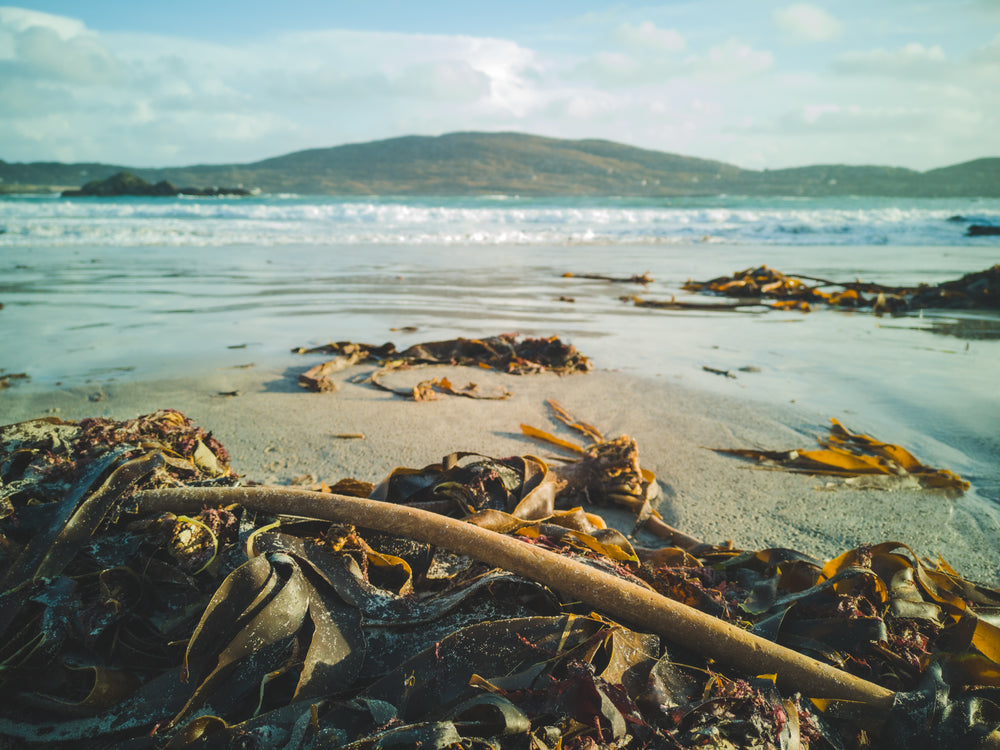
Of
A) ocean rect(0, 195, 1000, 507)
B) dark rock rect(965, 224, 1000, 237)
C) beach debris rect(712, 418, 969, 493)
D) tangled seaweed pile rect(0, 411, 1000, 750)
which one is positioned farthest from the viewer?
dark rock rect(965, 224, 1000, 237)

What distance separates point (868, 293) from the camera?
6.46 meters

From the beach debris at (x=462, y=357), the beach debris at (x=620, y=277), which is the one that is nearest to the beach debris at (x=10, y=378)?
the beach debris at (x=462, y=357)

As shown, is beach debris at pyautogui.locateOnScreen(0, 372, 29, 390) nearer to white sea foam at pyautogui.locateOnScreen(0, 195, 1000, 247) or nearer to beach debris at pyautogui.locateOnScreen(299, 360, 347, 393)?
beach debris at pyautogui.locateOnScreen(299, 360, 347, 393)

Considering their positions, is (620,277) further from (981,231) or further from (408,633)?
(981,231)

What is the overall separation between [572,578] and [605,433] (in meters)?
1.65

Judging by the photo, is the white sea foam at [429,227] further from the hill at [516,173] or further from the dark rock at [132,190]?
the hill at [516,173]

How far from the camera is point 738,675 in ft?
Result: 3.49

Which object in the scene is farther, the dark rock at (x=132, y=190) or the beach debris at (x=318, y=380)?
the dark rock at (x=132, y=190)

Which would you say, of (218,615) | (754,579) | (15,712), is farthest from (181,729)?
(754,579)

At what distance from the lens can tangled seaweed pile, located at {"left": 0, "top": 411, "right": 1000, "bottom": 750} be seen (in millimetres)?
961

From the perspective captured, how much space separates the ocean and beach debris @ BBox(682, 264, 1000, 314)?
27 cm

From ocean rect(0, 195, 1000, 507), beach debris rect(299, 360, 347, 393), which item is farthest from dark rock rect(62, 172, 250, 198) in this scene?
beach debris rect(299, 360, 347, 393)

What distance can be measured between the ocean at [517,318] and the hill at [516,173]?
34.8 m

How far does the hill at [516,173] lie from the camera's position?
150ft
